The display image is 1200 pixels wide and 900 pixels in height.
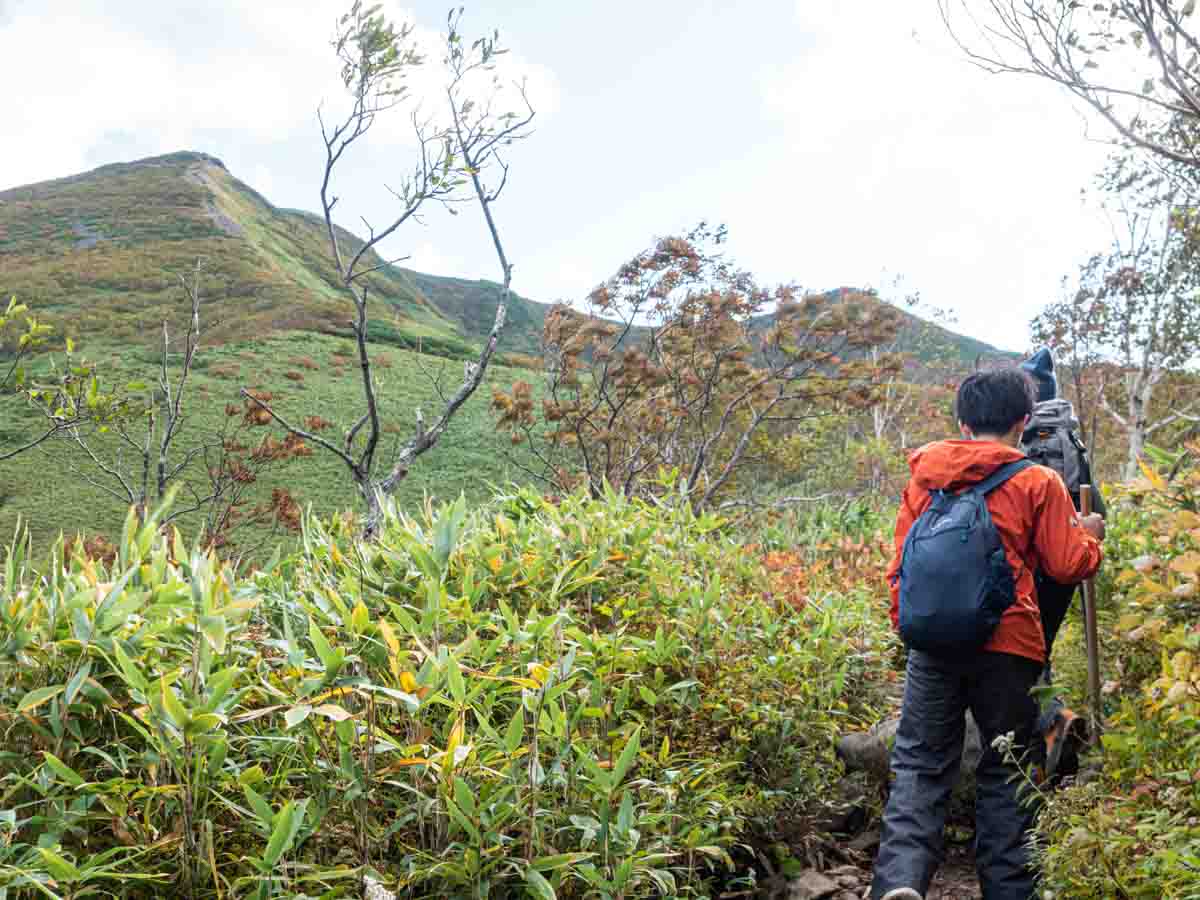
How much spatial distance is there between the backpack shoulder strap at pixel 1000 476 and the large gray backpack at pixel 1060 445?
0.70 meters

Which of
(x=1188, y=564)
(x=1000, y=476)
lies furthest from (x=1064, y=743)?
(x=1188, y=564)

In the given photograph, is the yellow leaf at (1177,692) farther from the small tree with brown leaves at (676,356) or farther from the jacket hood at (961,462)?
the small tree with brown leaves at (676,356)

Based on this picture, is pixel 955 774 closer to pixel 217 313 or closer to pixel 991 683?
pixel 991 683

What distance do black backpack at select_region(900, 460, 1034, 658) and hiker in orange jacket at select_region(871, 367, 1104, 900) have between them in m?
0.03

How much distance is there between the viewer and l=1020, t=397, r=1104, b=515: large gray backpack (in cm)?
340

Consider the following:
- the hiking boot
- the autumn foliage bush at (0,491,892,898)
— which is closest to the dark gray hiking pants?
the hiking boot

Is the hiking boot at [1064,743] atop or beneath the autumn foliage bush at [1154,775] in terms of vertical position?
beneath

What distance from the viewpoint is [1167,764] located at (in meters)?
2.48

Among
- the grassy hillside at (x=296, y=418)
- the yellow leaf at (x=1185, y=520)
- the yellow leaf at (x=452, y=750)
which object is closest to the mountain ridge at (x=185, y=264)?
the grassy hillside at (x=296, y=418)

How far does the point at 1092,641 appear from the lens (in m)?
3.15

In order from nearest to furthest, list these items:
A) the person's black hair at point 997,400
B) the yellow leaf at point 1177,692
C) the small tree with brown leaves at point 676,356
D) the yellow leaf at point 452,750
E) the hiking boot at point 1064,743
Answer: the yellow leaf at point 1177,692
the yellow leaf at point 452,750
the person's black hair at point 997,400
the hiking boot at point 1064,743
the small tree with brown leaves at point 676,356

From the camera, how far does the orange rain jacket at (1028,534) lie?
2.71 meters

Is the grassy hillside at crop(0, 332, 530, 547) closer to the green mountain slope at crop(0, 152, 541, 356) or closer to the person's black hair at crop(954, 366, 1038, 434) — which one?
the green mountain slope at crop(0, 152, 541, 356)

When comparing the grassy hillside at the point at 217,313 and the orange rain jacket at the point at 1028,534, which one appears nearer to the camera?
the orange rain jacket at the point at 1028,534
